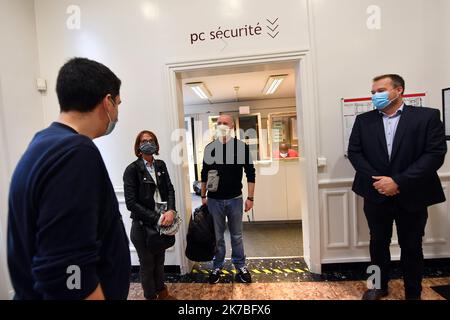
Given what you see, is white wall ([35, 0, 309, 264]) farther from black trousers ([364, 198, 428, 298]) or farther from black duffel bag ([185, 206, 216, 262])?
black trousers ([364, 198, 428, 298])

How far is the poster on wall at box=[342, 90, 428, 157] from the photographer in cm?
221

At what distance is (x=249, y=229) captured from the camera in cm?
395

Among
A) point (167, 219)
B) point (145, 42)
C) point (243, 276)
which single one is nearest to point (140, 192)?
point (167, 219)

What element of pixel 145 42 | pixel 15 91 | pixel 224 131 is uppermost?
pixel 145 42

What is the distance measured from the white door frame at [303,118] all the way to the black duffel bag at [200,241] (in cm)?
23

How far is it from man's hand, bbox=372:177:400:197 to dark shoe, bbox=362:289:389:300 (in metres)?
0.82

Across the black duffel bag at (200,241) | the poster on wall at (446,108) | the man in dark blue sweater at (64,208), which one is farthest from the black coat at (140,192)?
the poster on wall at (446,108)

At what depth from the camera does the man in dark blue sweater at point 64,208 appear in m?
0.60

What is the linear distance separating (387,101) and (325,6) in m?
1.06

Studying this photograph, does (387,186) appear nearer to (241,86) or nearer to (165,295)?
(165,295)

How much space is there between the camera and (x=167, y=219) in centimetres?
193

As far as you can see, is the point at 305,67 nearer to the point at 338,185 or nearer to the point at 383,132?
the point at 383,132

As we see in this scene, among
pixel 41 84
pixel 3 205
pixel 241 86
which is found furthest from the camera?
pixel 241 86

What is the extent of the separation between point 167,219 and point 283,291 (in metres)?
1.19
